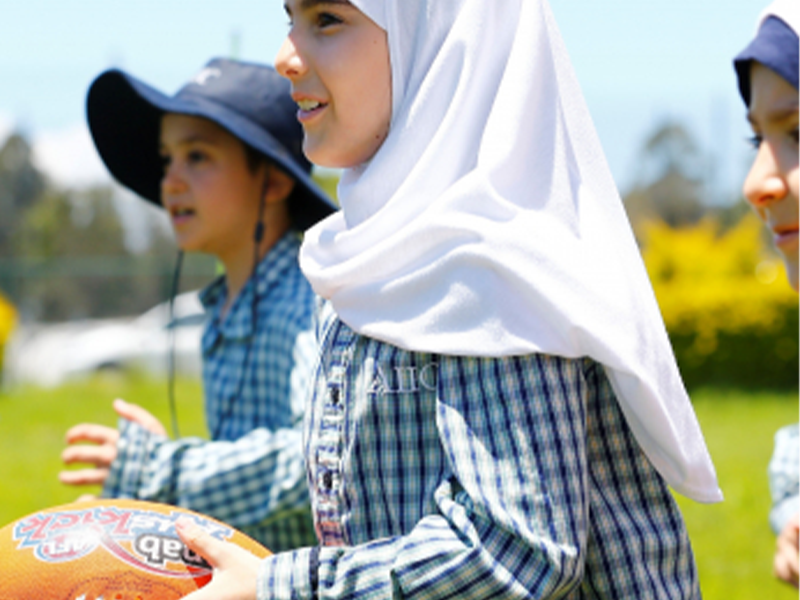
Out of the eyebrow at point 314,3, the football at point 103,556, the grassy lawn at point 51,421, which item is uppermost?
the eyebrow at point 314,3

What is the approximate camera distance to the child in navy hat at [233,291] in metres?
3.00

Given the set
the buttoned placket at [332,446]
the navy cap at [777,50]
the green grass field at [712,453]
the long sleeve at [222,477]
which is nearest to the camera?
the buttoned placket at [332,446]

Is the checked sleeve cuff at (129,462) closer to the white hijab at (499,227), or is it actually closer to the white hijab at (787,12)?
the white hijab at (499,227)

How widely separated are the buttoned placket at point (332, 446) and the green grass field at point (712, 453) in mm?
3900

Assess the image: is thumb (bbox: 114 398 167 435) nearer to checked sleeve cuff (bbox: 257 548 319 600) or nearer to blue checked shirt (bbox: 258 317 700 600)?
blue checked shirt (bbox: 258 317 700 600)

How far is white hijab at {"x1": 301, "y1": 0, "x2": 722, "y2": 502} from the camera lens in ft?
5.48

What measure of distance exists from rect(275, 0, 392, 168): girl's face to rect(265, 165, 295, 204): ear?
162cm

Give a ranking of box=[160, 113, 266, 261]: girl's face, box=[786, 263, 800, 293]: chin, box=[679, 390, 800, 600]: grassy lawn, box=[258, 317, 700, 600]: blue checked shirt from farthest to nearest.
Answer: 1. box=[679, 390, 800, 600]: grassy lawn
2. box=[160, 113, 266, 261]: girl's face
3. box=[786, 263, 800, 293]: chin
4. box=[258, 317, 700, 600]: blue checked shirt

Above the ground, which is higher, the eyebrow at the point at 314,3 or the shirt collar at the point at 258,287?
the eyebrow at the point at 314,3

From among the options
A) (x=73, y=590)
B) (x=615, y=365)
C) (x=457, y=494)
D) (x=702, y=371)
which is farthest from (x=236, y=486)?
(x=702, y=371)

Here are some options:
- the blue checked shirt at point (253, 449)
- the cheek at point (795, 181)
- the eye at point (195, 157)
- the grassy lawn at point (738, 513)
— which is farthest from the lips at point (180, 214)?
the grassy lawn at point (738, 513)

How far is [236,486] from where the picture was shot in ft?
9.87

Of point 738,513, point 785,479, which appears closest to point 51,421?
point 738,513

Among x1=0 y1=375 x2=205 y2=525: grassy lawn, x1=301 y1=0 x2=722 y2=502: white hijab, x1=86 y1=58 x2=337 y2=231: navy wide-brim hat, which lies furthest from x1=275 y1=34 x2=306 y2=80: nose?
x1=0 y1=375 x2=205 y2=525: grassy lawn
